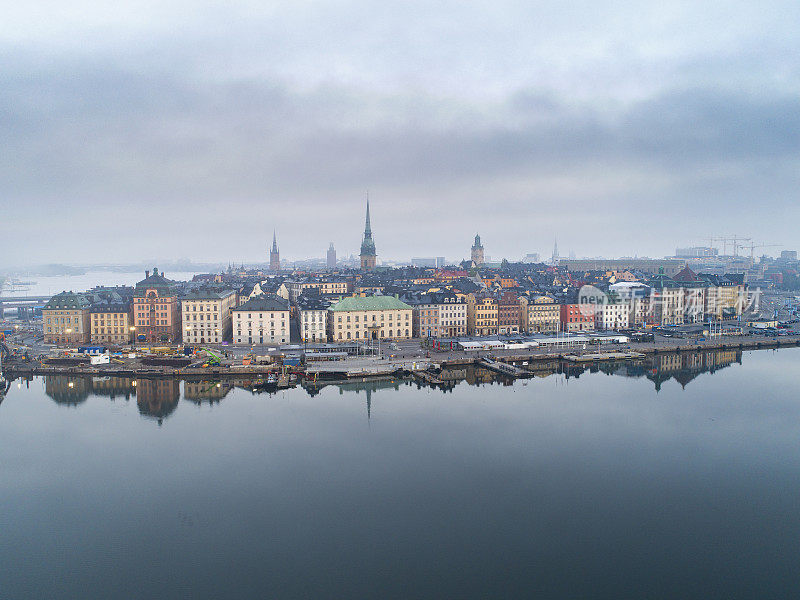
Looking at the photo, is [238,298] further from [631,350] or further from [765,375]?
[765,375]

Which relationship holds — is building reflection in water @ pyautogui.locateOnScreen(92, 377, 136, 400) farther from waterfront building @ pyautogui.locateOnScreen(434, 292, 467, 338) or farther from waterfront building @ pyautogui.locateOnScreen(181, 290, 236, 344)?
waterfront building @ pyautogui.locateOnScreen(434, 292, 467, 338)

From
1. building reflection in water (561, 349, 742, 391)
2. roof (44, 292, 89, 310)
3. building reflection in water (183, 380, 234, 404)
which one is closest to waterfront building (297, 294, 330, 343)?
building reflection in water (183, 380, 234, 404)

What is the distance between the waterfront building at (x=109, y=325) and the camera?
171 ft

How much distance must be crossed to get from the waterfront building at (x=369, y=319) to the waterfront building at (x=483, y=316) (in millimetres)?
7035

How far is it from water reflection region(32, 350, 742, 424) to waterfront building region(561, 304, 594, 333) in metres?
11.9

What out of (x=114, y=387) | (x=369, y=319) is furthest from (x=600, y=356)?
(x=114, y=387)

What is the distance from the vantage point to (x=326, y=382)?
129 feet

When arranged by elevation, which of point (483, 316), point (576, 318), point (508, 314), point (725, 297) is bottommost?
point (576, 318)

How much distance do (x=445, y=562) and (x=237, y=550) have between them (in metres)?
6.03

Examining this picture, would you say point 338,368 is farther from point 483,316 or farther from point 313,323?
point 483,316

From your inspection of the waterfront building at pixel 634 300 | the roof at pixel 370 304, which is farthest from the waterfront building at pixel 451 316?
the waterfront building at pixel 634 300

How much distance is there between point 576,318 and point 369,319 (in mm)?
22000

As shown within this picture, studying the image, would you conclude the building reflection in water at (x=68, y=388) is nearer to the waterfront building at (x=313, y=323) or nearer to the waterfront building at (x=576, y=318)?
the waterfront building at (x=313, y=323)

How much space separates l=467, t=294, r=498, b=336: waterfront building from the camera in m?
57.2
